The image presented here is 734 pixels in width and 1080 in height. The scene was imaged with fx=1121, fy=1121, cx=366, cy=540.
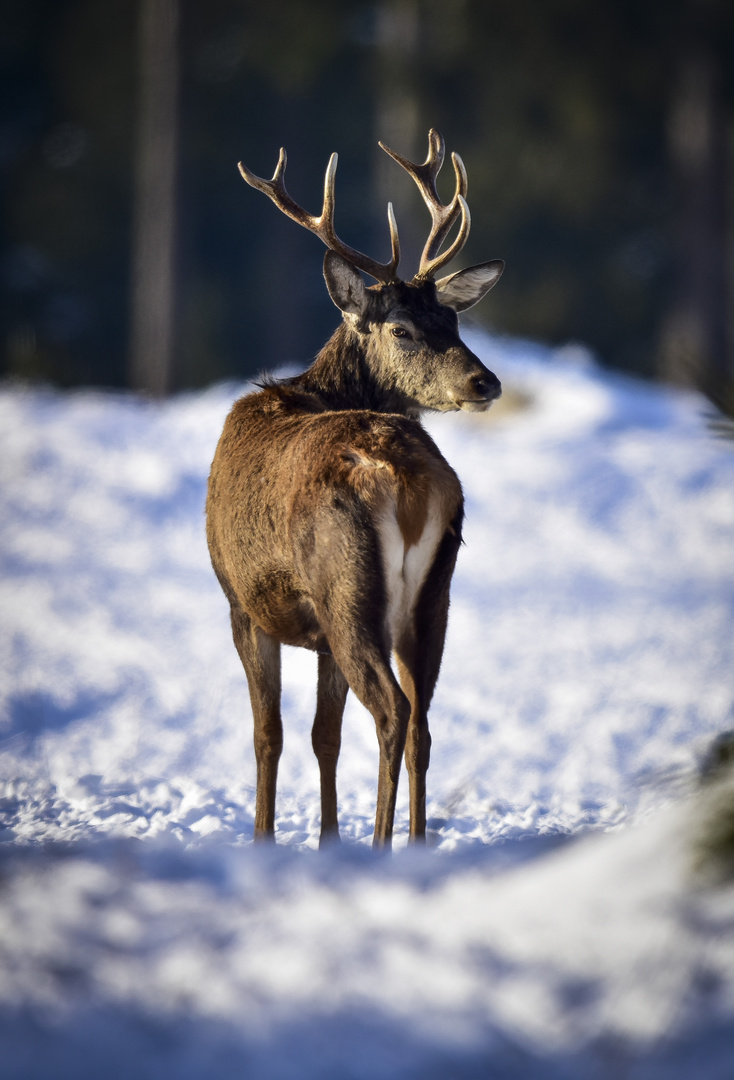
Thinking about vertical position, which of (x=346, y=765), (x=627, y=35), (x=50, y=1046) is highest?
(x=627, y=35)

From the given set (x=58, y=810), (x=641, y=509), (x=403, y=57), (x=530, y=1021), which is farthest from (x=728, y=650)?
(x=403, y=57)

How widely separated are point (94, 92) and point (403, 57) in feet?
25.4

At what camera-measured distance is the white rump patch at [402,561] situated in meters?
3.68

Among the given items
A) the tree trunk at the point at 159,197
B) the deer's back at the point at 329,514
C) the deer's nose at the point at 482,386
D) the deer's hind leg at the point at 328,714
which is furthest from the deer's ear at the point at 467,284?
the tree trunk at the point at 159,197

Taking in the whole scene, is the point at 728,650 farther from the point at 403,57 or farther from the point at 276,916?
the point at 403,57

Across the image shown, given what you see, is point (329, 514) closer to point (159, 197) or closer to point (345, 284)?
point (345, 284)

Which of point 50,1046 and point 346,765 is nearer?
point 50,1046

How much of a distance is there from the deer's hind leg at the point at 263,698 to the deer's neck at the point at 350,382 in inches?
43.8

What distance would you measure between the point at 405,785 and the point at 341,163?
20.0 m

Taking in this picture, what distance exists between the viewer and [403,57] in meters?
19.2

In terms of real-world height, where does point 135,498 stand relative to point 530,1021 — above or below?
below

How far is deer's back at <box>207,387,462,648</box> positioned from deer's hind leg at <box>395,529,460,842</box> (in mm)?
66

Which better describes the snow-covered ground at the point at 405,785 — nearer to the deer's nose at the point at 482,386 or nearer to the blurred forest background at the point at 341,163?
the deer's nose at the point at 482,386

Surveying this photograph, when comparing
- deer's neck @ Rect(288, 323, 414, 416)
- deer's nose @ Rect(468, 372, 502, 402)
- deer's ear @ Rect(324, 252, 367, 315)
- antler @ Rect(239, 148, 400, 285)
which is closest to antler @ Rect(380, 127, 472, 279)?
antler @ Rect(239, 148, 400, 285)
